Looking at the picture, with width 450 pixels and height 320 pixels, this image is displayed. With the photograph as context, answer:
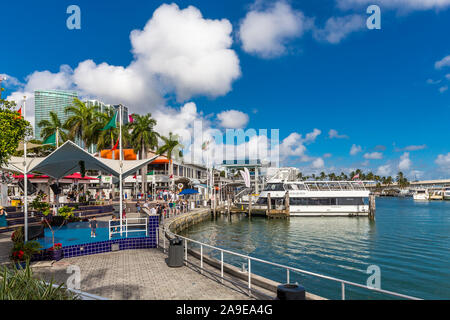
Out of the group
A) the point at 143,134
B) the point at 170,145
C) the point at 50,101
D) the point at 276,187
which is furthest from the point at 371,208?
the point at 50,101

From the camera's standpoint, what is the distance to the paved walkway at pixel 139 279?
8.60m

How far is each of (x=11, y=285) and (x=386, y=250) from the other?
81.7 ft

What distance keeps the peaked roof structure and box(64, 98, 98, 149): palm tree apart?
28.2 metres

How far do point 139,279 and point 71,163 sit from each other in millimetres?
13122

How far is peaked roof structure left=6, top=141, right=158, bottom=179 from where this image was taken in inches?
609

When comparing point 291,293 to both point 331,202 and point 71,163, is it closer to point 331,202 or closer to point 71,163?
point 71,163

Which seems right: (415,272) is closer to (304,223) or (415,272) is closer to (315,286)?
(315,286)

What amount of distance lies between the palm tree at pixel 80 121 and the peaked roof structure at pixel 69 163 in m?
28.2

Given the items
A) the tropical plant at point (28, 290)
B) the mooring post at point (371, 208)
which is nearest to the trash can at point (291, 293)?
the tropical plant at point (28, 290)

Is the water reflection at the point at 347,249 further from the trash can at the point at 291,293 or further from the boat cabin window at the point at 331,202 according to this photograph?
the trash can at the point at 291,293

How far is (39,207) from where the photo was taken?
55.3 ft

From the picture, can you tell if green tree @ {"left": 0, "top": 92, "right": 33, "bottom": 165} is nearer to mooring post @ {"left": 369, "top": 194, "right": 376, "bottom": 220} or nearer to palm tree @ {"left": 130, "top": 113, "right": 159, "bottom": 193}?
mooring post @ {"left": 369, "top": 194, "right": 376, "bottom": 220}

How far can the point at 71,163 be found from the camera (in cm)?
1988

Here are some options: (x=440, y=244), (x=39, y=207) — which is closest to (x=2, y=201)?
(x=39, y=207)
